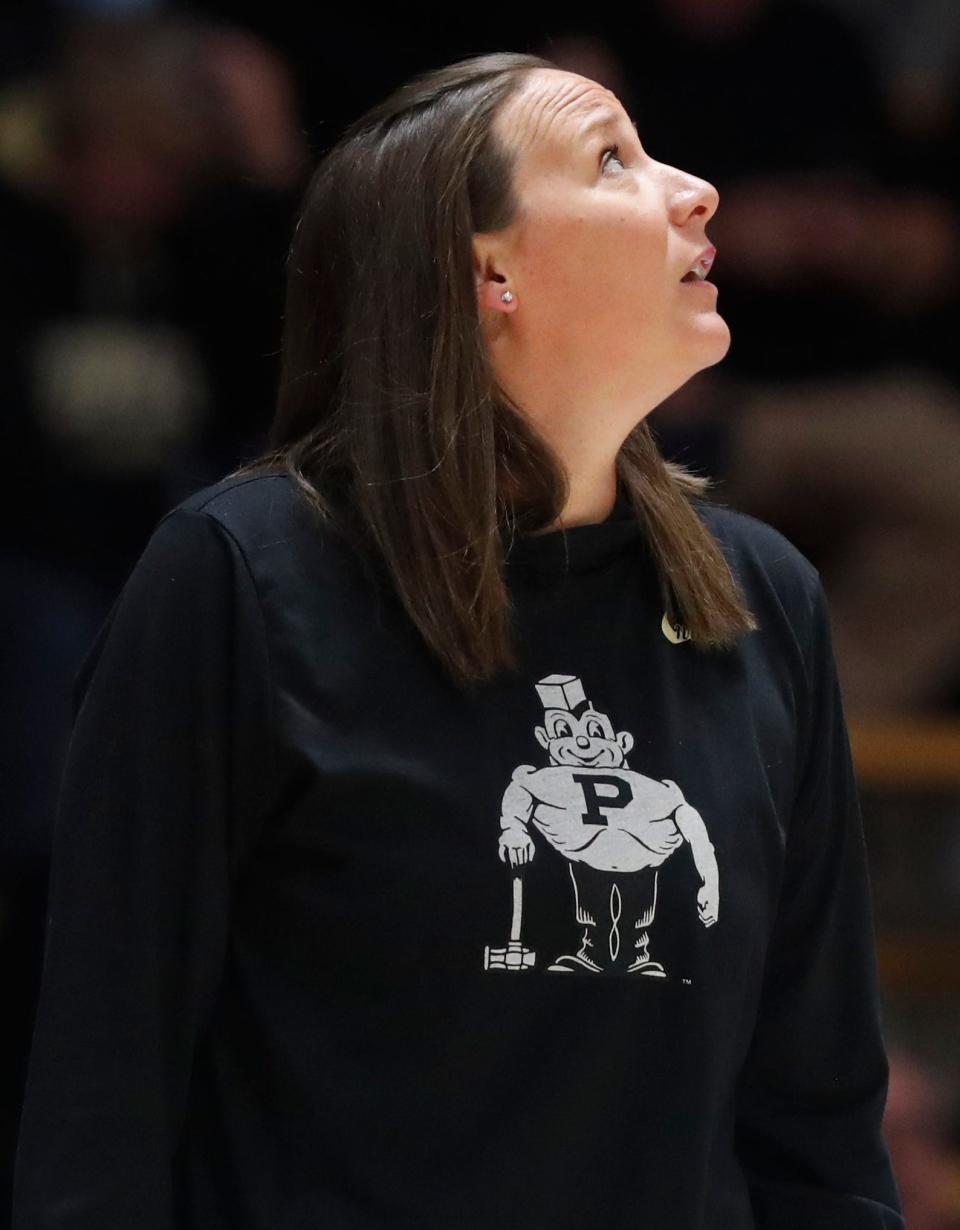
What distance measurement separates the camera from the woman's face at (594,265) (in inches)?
63.1

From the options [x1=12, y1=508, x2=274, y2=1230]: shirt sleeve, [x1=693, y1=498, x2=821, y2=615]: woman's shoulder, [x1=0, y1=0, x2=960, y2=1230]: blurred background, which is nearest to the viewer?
[x1=12, y1=508, x2=274, y2=1230]: shirt sleeve

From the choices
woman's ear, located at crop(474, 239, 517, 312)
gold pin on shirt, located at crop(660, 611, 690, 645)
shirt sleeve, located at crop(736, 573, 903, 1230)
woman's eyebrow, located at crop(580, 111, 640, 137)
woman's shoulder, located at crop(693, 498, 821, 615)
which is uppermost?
woman's eyebrow, located at crop(580, 111, 640, 137)

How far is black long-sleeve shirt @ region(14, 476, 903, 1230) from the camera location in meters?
1.45

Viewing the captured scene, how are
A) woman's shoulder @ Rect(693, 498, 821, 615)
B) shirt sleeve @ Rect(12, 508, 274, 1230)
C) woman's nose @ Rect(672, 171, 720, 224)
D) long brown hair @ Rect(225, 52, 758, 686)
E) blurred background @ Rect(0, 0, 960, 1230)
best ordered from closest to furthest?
shirt sleeve @ Rect(12, 508, 274, 1230), long brown hair @ Rect(225, 52, 758, 686), woman's nose @ Rect(672, 171, 720, 224), woman's shoulder @ Rect(693, 498, 821, 615), blurred background @ Rect(0, 0, 960, 1230)

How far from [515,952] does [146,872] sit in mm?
272

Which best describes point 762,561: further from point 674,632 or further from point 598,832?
point 598,832

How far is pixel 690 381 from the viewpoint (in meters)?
3.65

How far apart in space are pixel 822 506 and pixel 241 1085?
251 centimetres

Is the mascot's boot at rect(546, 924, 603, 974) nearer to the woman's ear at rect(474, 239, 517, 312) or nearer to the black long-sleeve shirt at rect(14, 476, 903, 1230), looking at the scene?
the black long-sleeve shirt at rect(14, 476, 903, 1230)

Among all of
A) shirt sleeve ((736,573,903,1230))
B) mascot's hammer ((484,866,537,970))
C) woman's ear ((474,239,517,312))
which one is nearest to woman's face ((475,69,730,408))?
woman's ear ((474,239,517,312))

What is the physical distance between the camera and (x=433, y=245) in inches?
62.6

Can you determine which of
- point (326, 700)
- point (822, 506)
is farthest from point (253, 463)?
point (822, 506)

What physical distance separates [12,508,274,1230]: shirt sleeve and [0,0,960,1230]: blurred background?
3.94 ft

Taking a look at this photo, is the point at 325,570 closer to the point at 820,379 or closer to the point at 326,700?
the point at 326,700
